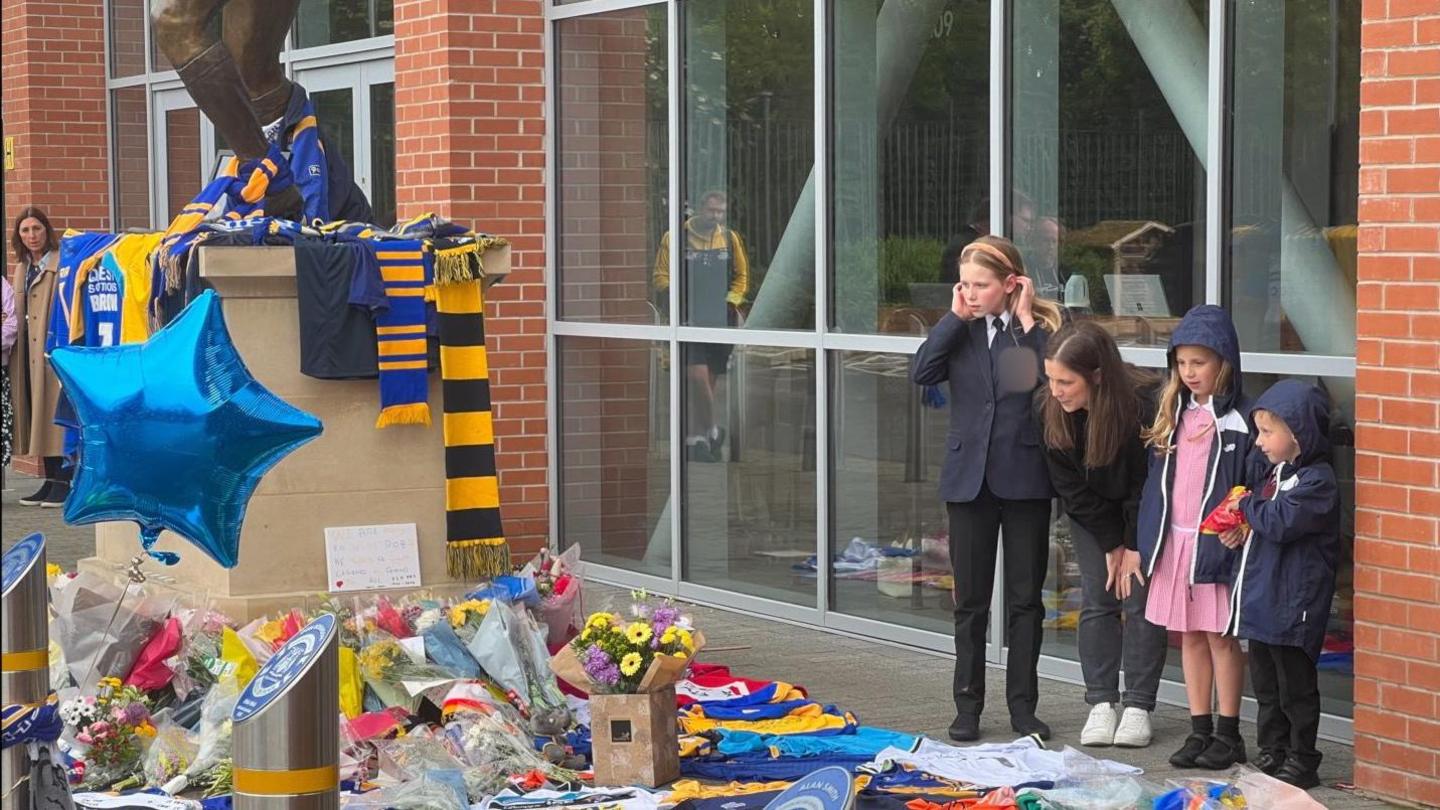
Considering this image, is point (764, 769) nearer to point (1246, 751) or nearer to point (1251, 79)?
point (1246, 751)

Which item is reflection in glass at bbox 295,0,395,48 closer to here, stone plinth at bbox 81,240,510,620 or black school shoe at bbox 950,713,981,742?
stone plinth at bbox 81,240,510,620

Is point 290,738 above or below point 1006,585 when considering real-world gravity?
above

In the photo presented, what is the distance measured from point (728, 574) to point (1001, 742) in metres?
3.21

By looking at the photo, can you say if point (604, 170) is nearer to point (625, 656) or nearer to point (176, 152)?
point (625, 656)

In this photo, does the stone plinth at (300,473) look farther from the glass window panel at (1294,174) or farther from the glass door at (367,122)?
the glass door at (367,122)

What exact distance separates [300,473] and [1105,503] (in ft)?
10.6

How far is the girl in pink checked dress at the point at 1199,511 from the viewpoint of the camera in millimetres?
6160

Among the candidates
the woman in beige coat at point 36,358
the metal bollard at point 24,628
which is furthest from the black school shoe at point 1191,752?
the woman in beige coat at point 36,358

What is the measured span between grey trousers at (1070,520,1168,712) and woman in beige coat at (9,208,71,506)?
805 cm

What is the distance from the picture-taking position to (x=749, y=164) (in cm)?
941

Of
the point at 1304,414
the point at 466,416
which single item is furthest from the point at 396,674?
the point at 1304,414

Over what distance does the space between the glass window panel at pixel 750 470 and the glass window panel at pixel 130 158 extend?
807 cm

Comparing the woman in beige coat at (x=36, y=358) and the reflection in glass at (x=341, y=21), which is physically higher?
the reflection in glass at (x=341, y=21)

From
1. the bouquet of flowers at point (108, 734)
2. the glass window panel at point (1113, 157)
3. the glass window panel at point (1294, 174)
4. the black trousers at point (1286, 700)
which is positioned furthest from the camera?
A: the glass window panel at point (1113, 157)
